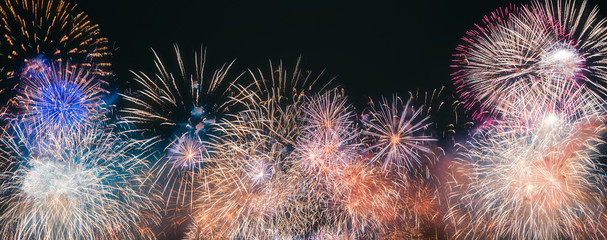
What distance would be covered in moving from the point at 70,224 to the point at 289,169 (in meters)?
6.67

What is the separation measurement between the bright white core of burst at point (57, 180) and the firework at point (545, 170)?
11214mm

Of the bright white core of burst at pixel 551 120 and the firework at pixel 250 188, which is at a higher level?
the bright white core of burst at pixel 551 120

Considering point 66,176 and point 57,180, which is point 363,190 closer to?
point 66,176

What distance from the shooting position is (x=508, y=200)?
40.2 ft

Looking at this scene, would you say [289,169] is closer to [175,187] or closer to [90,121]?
[175,187]

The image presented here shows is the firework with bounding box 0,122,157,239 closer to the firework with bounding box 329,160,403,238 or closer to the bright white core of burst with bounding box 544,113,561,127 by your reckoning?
the firework with bounding box 329,160,403,238

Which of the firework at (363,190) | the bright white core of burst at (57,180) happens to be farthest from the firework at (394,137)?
the bright white core of burst at (57,180)

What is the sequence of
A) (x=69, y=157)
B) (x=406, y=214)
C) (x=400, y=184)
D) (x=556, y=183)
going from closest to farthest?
(x=556, y=183)
(x=69, y=157)
(x=400, y=184)
(x=406, y=214)

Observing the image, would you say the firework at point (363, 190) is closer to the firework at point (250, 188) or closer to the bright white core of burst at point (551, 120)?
the firework at point (250, 188)

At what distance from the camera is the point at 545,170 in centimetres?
1039

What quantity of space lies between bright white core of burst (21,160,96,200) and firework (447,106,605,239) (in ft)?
36.8

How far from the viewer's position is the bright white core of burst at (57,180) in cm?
1089

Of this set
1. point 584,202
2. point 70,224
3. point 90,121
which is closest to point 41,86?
point 90,121

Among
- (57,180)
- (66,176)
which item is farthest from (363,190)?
(57,180)
